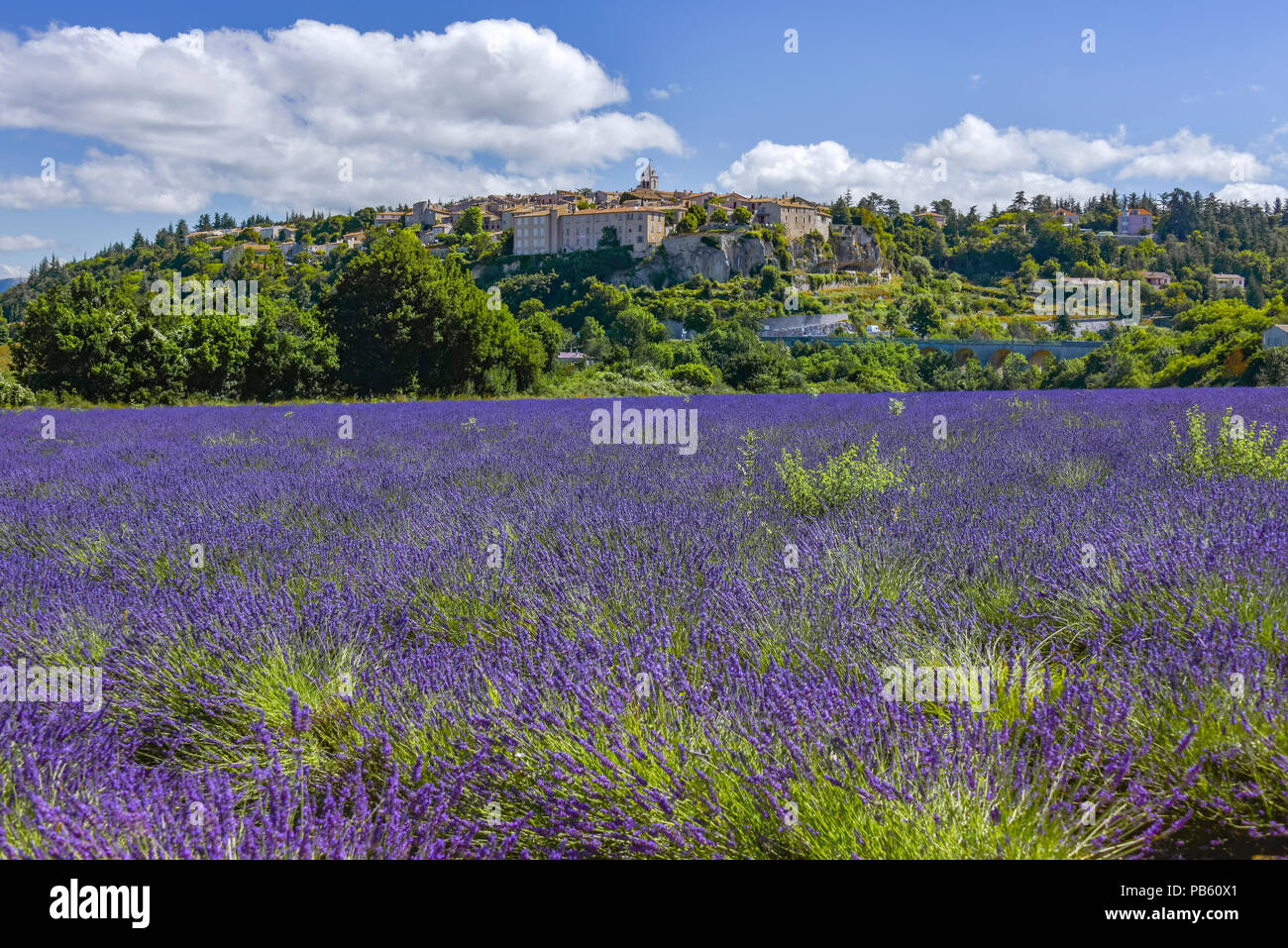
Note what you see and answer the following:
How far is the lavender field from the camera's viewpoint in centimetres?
118

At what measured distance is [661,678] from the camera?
1475 mm

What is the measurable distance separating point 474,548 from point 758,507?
1.44m

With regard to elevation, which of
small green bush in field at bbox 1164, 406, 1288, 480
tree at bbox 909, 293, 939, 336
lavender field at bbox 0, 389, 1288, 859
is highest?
tree at bbox 909, 293, 939, 336

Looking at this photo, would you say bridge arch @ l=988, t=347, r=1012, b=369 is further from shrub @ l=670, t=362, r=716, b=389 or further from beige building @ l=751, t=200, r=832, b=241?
beige building @ l=751, t=200, r=832, b=241

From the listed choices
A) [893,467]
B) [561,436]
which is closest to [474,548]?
[893,467]

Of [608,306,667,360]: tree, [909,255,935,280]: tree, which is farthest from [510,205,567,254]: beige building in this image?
[909,255,935,280]: tree

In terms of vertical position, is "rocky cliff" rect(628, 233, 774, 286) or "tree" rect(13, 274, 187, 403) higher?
"rocky cliff" rect(628, 233, 774, 286)

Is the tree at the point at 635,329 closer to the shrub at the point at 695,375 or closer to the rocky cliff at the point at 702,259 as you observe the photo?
the shrub at the point at 695,375

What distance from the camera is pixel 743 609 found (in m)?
1.88

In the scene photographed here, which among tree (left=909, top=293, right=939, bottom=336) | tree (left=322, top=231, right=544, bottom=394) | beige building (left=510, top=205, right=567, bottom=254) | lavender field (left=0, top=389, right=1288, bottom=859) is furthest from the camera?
beige building (left=510, top=205, right=567, bottom=254)

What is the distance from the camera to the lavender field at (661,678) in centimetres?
118

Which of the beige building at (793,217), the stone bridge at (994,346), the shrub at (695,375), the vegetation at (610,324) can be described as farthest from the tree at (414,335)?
the beige building at (793,217)

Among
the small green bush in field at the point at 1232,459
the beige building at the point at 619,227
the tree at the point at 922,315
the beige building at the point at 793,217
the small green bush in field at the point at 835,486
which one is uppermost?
the beige building at the point at 793,217

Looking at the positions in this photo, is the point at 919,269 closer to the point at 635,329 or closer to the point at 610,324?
the point at 610,324
